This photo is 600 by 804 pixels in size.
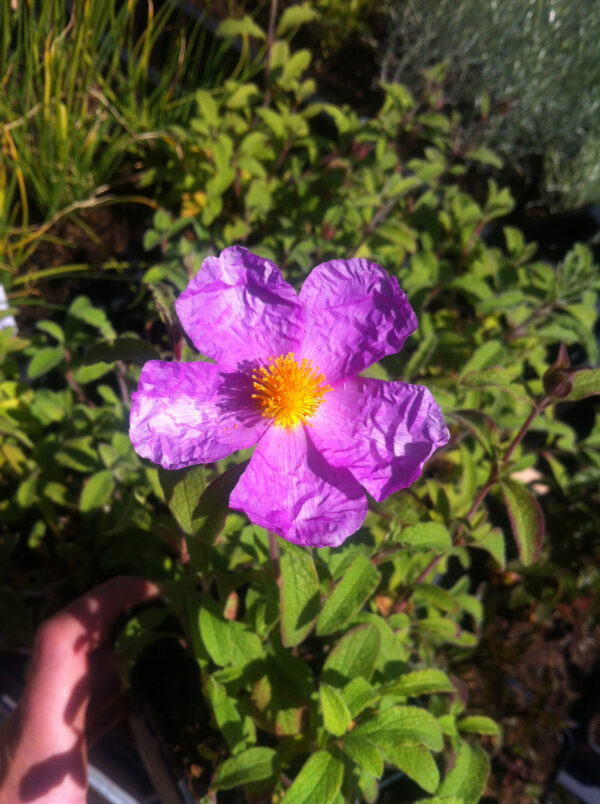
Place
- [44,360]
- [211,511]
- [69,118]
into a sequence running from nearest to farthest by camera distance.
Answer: [211,511] < [44,360] < [69,118]

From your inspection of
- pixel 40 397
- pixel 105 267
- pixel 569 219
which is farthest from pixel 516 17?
pixel 40 397

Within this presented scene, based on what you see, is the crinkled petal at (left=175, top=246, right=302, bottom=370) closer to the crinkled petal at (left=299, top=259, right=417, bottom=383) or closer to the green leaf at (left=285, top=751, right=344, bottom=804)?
the crinkled petal at (left=299, top=259, right=417, bottom=383)

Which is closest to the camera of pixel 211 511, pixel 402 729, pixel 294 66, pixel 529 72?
pixel 211 511

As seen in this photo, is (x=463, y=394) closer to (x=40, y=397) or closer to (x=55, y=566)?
(x=40, y=397)

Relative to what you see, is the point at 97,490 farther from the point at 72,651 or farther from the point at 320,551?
the point at 320,551

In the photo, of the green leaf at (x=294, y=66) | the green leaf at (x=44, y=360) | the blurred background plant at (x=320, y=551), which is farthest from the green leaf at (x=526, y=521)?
the green leaf at (x=294, y=66)

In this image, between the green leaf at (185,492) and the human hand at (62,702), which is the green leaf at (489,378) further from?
the human hand at (62,702)

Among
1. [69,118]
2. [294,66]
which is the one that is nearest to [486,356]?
[294,66]
